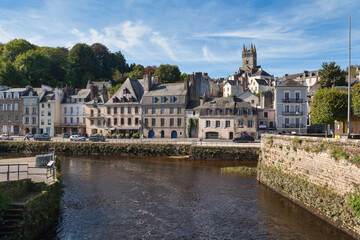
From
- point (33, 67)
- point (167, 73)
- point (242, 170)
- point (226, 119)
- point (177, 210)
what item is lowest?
point (177, 210)

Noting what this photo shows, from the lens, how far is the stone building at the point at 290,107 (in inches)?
1785

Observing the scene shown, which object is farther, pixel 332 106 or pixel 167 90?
pixel 167 90

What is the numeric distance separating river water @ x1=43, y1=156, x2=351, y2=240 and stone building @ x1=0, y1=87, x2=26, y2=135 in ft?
129

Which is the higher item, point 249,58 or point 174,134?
point 249,58

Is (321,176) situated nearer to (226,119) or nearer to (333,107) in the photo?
(333,107)

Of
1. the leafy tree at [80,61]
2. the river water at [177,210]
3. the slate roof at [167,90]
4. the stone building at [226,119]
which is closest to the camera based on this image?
the river water at [177,210]

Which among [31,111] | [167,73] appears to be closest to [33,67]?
[31,111]

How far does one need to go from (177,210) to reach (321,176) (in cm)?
850

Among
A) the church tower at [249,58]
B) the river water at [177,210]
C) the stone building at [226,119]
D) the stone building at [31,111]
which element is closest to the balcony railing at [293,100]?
the stone building at [226,119]

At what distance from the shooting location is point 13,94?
190 feet

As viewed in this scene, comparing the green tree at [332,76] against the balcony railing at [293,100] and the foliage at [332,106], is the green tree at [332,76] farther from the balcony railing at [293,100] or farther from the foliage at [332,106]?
the foliage at [332,106]

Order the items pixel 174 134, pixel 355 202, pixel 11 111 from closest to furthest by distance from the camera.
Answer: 1. pixel 355 202
2. pixel 174 134
3. pixel 11 111

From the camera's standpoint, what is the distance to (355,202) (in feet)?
41.4

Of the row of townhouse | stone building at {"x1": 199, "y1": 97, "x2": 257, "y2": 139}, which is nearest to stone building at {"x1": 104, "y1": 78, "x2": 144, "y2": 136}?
the row of townhouse
